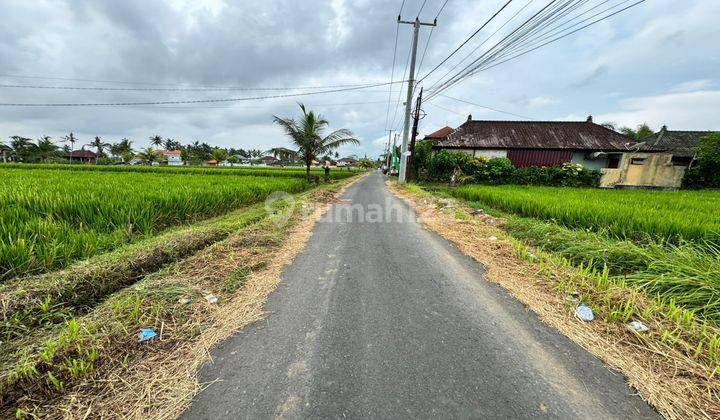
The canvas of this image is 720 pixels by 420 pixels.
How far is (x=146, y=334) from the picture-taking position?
2008 mm

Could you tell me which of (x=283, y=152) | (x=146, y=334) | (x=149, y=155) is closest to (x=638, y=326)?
(x=146, y=334)

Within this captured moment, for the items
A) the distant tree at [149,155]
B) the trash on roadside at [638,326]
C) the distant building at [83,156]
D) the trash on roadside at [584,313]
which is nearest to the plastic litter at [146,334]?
the trash on roadside at [584,313]

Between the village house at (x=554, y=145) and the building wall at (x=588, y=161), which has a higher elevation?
the village house at (x=554, y=145)

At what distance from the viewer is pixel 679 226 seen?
13.3 feet

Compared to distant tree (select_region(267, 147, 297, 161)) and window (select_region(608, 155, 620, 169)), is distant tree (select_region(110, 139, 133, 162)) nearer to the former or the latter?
distant tree (select_region(267, 147, 297, 161))

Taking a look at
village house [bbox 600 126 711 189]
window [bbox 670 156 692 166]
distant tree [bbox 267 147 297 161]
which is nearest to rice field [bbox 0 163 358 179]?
distant tree [bbox 267 147 297 161]

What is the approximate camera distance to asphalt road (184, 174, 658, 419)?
4.95 feet

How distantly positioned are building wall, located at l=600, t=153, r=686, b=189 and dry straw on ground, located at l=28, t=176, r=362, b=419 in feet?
69.3

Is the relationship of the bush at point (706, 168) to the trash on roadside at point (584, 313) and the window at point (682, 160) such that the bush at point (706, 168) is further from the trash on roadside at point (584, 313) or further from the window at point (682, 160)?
the trash on roadside at point (584, 313)

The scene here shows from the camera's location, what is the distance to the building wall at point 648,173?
15406 millimetres

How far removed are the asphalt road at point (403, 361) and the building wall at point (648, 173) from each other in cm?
1966

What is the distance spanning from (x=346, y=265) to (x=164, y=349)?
7.15 feet

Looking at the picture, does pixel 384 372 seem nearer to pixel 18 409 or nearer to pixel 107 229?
pixel 18 409

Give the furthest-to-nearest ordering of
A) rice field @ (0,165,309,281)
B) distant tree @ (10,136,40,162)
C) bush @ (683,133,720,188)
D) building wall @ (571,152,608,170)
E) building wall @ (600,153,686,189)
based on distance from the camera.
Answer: distant tree @ (10,136,40,162) → building wall @ (571,152,608,170) → bush @ (683,133,720,188) → building wall @ (600,153,686,189) → rice field @ (0,165,309,281)
